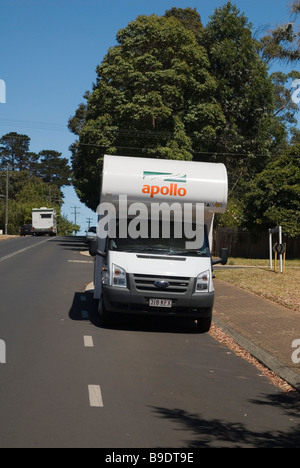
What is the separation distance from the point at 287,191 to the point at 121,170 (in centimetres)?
2751

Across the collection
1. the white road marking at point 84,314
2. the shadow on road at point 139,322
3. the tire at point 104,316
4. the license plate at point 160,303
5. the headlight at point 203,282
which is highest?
the headlight at point 203,282

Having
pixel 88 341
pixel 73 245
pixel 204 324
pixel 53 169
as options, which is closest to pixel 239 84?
pixel 73 245

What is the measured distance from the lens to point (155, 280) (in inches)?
476

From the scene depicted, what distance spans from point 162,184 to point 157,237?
100 centimetres

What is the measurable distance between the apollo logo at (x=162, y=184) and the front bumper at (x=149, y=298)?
180 centimetres

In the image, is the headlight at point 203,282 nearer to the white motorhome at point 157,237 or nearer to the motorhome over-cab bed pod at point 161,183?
the white motorhome at point 157,237

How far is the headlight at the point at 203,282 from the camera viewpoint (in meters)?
12.3

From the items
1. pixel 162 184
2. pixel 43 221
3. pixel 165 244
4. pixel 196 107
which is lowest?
pixel 165 244

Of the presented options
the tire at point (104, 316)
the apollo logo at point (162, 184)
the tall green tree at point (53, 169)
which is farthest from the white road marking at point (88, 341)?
the tall green tree at point (53, 169)

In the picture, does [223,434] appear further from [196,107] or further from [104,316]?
[196,107]

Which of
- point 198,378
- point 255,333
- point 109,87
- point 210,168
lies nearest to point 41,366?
point 198,378

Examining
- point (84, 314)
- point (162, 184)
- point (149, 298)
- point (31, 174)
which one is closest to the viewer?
point (149, 298)

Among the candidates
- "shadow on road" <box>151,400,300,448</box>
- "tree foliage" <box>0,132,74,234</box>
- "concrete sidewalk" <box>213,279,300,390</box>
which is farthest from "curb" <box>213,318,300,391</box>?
"tree foliage" <box>0,132,74,234</box>
